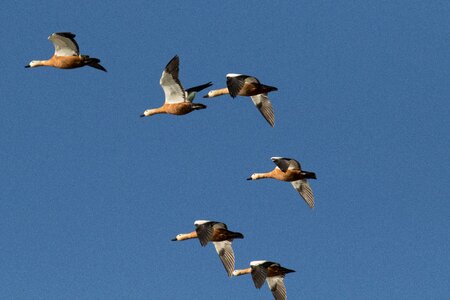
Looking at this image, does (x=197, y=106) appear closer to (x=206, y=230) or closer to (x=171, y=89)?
(x=171, y=89)

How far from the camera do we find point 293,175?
201 feet

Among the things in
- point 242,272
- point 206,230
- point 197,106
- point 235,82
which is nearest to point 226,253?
point 242,272

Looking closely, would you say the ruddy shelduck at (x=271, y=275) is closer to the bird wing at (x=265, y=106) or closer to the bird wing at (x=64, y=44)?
the bird wing at (x=265, y=106)

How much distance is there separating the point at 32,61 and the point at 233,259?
1272 cm

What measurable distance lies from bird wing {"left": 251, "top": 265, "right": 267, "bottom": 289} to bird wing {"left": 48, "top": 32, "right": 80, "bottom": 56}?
12101 millimetres

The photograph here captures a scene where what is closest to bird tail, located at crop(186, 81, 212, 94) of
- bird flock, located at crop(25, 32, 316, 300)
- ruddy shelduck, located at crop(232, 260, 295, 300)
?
bird flock, located at crop(25, 32, 316, 300)

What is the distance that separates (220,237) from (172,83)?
6.93 m

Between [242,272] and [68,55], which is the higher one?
[68,55]

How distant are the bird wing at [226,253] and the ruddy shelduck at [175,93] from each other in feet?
21.7

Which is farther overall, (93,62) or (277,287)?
(277,287)

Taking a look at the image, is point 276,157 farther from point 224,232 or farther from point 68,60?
point 68,60

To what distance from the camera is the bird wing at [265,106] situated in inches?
2475

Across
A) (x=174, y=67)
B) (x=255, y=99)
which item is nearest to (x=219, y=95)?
(x=255, y=99)

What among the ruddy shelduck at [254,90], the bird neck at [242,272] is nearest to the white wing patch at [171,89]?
the ruddy shelduck at [254,90]
